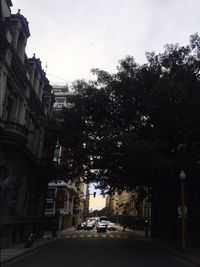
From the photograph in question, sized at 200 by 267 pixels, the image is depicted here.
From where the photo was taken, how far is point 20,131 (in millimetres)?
31188

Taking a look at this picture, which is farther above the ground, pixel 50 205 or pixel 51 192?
pixel 51 192

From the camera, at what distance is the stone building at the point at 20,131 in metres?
30.6

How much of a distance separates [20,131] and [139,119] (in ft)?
31.6

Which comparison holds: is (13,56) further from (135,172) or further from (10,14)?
(135,172)

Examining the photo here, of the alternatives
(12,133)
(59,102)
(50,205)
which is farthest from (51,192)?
(12,133)

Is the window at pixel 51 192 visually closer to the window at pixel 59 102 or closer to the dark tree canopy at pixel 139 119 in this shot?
the window at pixel 59 102

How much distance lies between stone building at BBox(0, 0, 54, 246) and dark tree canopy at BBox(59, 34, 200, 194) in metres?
4.20

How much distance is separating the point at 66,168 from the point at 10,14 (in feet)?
45.4

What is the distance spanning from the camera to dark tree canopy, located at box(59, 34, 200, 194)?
31.2 metres

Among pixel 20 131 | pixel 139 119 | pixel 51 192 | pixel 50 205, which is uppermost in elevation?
pixel 139 119

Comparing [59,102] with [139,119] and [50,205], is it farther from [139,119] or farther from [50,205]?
[139,119]

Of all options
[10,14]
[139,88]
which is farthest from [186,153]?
[10,14]

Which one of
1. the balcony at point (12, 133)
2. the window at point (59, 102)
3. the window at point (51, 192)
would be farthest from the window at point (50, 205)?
the balcony at point (12, 133)

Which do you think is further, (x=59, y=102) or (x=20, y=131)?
(x=59, y=102)
